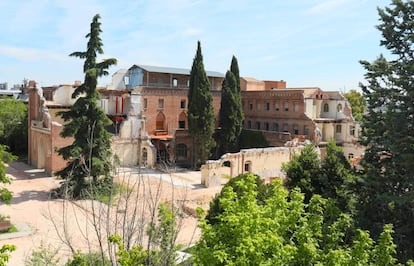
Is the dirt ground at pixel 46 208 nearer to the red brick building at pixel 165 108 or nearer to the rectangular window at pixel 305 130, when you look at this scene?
the red brick building at pixel 165 108

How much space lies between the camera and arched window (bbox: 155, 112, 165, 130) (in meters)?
45.4

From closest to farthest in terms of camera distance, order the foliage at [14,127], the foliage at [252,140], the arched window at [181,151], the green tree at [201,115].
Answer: the green tree at [201,115], the foliage at [14,127], the arched window at [181,151], the foliage at [252,140]

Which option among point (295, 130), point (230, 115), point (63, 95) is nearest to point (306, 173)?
point (230, 115)

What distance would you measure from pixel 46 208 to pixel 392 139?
67.2 feet

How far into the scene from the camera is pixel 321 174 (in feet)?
66.0

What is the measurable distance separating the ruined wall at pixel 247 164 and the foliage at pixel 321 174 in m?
11.1

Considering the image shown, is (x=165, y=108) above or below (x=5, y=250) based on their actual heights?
above

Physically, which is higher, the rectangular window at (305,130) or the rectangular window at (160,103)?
the rectangular window at (160,103)

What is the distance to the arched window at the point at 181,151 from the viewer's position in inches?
1766

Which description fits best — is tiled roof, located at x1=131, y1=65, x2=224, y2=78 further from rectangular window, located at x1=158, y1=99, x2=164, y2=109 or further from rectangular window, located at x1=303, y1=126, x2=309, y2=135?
rectangular window, located at x1=303, y1=126, x2=309, y2=135

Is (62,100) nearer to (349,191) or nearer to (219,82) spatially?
(219,82)

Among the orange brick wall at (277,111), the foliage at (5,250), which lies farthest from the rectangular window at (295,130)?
the foliage at (5,250)

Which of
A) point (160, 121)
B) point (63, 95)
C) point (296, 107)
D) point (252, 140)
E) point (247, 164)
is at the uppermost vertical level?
point (63, 95)

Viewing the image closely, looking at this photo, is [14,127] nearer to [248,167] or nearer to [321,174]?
[248,167]
